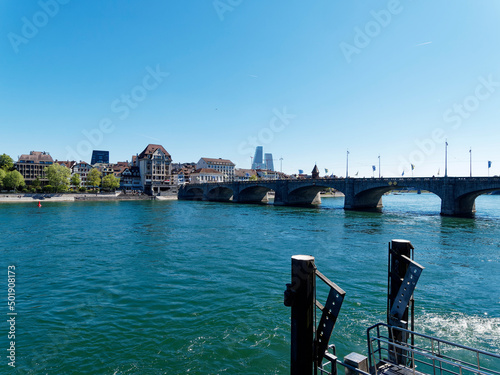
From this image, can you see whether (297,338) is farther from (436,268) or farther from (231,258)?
(436,268)

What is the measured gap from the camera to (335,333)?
39.1 feet

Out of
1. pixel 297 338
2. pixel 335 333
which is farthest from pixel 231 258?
pixel 297 338

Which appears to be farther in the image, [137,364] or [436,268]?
[436,268]

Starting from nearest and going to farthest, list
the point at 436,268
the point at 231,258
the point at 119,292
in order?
the point at 119,292, the point at 436,268, the point at 231,258

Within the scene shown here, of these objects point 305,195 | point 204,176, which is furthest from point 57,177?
point 305,195

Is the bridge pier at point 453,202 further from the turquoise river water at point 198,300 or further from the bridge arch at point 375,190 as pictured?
the turquoise river water at point 198,300

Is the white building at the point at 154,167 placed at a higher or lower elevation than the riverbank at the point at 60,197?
higher

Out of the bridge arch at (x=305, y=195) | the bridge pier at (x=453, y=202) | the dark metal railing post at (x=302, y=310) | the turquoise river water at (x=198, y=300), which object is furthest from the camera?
the bridge arch at (x=305, y=195)

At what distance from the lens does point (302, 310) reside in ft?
23.6

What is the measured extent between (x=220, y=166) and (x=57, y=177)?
319 ft

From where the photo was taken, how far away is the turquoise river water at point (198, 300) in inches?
420

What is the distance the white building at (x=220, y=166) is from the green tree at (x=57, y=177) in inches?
3368

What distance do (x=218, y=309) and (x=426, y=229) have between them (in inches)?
1454

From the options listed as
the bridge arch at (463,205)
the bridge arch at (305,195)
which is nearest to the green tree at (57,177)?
the bridge arch at (305,195)
